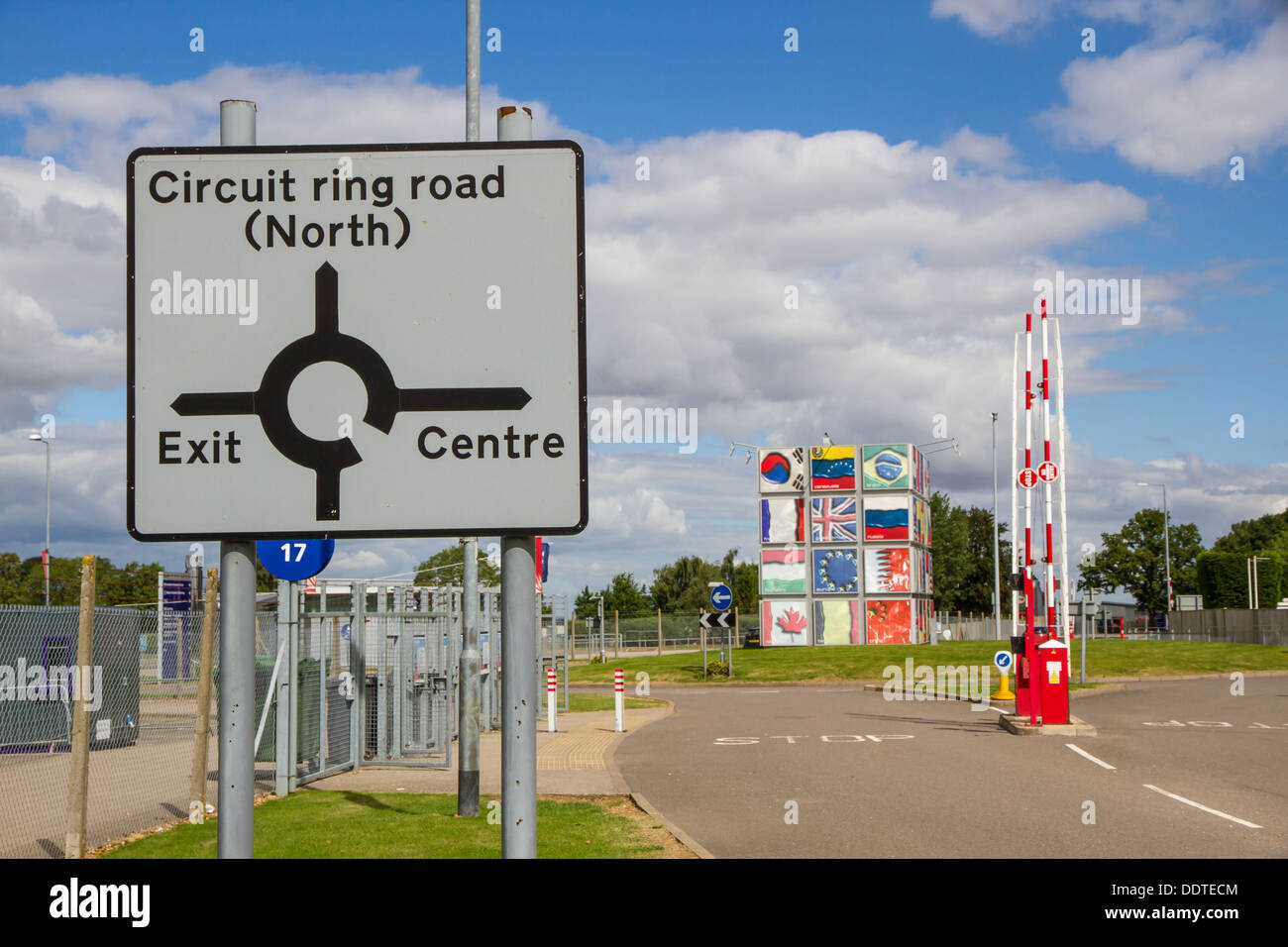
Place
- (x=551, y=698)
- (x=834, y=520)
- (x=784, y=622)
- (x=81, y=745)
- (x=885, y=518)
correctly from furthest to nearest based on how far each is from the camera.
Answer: (x=784, y=622) → (x=834, y=520) → (x=885, y=518) → (x=551, y=698) → (x=81, y=745)

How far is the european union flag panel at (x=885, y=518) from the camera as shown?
201 feet

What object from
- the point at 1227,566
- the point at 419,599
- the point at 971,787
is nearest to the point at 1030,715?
the point at 971,787

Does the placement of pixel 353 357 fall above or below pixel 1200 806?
above

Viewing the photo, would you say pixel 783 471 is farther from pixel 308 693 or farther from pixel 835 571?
pixel 308 693

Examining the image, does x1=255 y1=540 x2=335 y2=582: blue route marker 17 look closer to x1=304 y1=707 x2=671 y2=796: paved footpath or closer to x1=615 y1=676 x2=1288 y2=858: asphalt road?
x1=304 y1=707 x2=671 y2=796: paved footpath

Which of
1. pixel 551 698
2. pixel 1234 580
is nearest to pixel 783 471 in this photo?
pixel 1234 580

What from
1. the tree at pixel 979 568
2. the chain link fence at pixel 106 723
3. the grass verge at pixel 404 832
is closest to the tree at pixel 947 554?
the tree at pixel 979 568

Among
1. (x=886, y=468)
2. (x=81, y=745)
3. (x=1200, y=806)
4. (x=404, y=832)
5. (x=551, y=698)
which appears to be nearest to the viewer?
(x=81, y=745)

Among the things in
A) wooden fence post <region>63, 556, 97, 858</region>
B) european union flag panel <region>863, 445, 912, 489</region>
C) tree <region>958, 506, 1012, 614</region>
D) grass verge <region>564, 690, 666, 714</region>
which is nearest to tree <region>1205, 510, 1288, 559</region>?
tree <region>958, 506, 1012, 614</region>

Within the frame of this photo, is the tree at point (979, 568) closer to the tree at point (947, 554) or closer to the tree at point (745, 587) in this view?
the tree at point (947, 554)

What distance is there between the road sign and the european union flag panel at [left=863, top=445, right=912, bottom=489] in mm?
59924

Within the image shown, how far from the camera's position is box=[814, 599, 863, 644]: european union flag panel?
201 ft

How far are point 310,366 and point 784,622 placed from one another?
197 feet

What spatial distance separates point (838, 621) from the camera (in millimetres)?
61531
